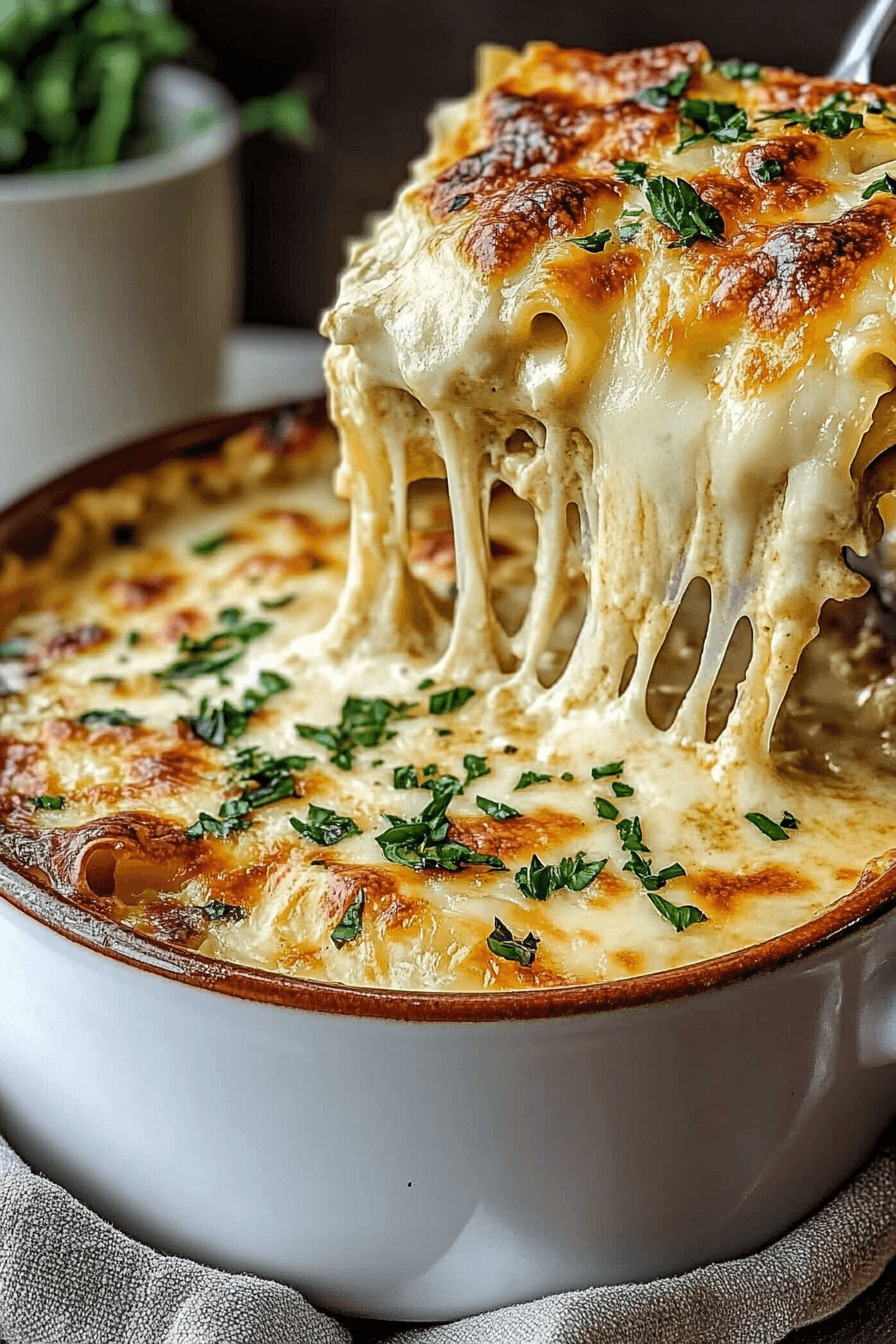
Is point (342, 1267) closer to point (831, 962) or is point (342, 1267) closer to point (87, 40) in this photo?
point (831, 962)

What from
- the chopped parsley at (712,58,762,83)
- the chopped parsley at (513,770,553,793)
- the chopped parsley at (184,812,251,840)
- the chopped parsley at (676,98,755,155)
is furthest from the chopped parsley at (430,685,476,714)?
the chopped parsley at (712,58,762,83)

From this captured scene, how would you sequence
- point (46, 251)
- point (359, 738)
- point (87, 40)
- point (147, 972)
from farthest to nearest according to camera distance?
point (87, 40), point (46, 251), point (359, 738), point (147, 972)

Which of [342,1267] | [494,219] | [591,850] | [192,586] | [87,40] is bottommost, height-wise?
[342,1267]

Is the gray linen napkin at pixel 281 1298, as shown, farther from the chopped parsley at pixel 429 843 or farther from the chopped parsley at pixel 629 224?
the chopped parsley at pixel 629 224

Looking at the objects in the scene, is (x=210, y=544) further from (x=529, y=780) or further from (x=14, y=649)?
(x=529, y=780)

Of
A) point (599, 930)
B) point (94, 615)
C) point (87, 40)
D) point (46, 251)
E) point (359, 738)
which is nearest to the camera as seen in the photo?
point (599, 930)

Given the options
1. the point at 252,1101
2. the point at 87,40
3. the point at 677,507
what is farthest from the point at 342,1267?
the point at 87,40

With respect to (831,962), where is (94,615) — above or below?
below

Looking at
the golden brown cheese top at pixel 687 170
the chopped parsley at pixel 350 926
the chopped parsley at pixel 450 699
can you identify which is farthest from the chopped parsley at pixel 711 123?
the chopped parsley at pixel 350 926
